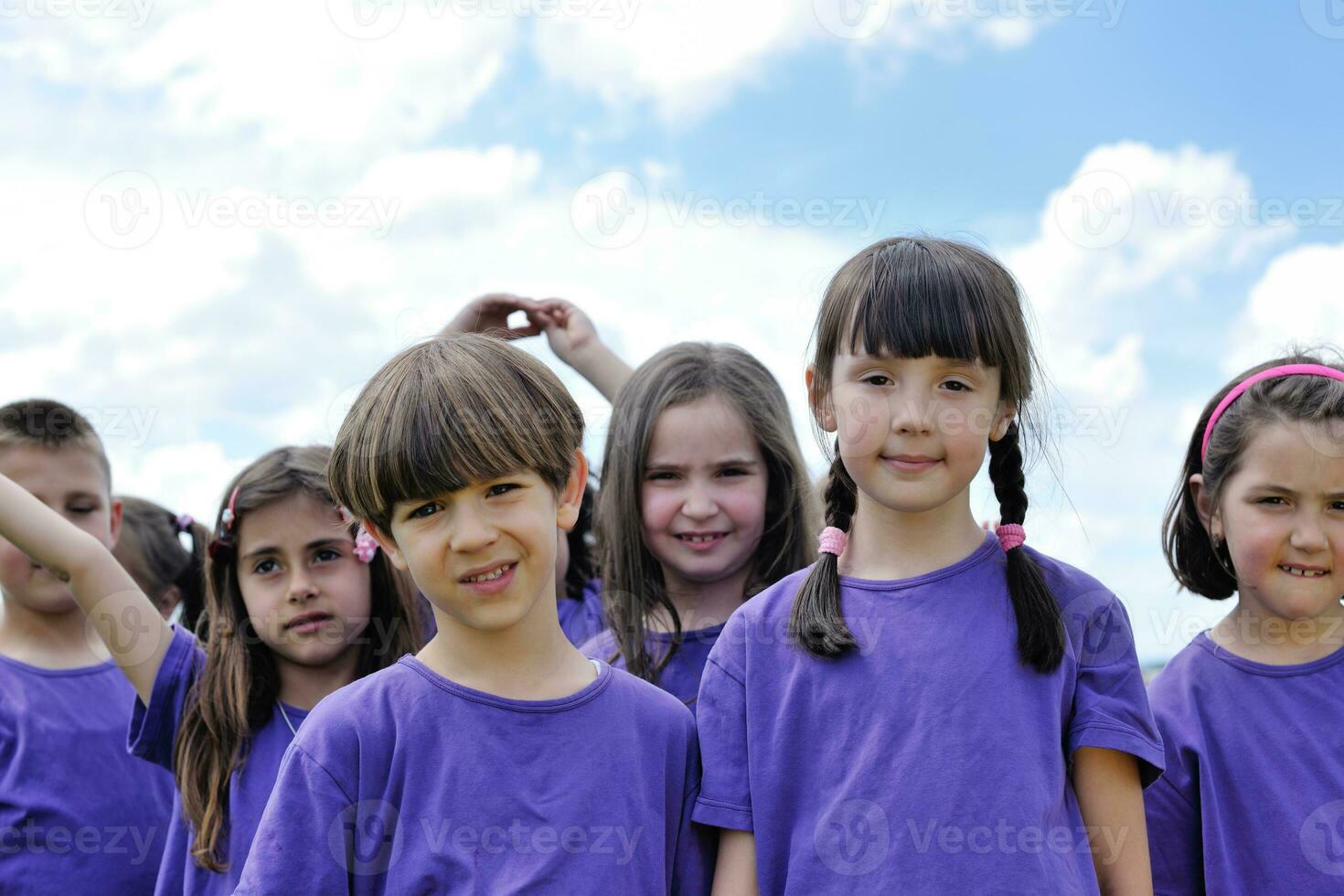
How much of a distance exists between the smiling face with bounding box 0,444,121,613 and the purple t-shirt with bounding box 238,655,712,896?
2.35 m

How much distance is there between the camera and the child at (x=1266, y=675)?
282 centimetres

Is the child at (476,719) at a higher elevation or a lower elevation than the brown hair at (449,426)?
lower

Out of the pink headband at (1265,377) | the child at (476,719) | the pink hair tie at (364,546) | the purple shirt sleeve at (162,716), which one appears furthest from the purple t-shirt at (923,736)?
the purple shirt sleeve at (162,716)

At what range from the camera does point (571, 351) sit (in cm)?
468

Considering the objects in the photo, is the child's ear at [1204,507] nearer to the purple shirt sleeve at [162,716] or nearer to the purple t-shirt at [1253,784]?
the purple t-shirt at [1253,784]

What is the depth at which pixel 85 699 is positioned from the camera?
405 centimetres

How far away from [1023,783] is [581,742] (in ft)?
2.77

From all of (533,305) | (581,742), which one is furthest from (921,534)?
(533,305)

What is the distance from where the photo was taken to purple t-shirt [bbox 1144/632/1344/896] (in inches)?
110

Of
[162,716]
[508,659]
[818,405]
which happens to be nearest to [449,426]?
[508,659]

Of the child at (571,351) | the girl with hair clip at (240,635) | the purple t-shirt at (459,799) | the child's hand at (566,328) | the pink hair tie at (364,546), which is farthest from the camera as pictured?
the child's hand at (566,328)

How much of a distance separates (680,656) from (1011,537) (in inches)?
47.4

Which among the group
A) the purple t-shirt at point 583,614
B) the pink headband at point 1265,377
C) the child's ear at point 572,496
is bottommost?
the purple t-shirt at point 583,614

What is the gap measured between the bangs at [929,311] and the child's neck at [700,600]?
1275 mm
